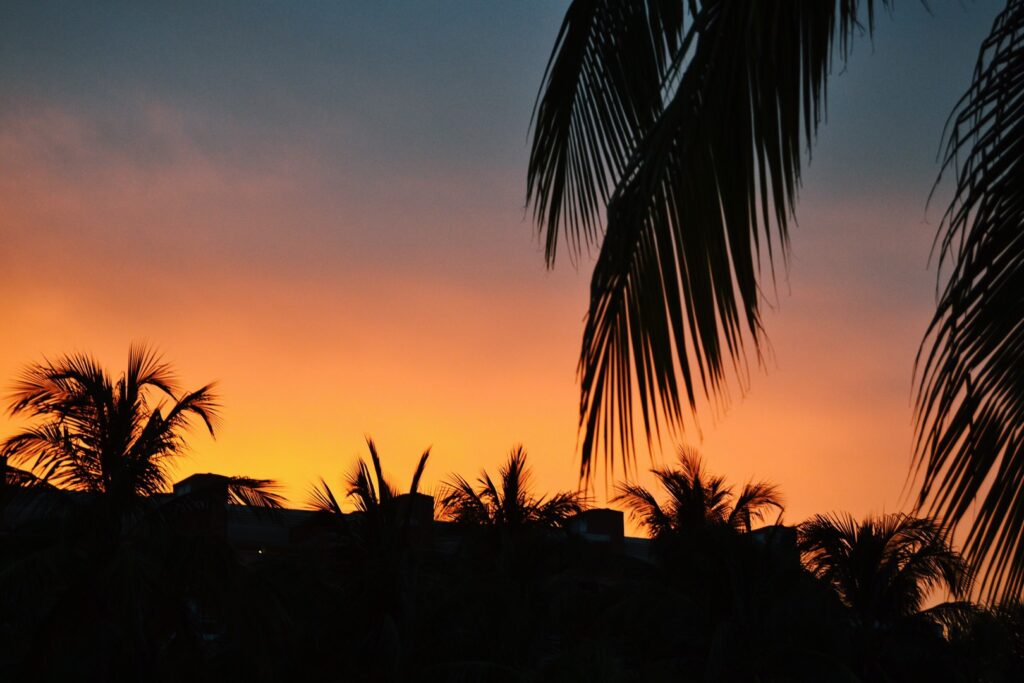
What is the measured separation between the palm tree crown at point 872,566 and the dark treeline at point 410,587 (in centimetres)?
6

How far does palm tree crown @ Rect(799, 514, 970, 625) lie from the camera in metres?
32.3

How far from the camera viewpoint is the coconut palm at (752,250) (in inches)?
93.2

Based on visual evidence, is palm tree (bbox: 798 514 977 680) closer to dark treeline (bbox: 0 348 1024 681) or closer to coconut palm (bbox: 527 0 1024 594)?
dark treeline (bbox: 0 348 1024 681)

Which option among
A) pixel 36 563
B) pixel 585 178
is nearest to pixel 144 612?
pixel 36 563

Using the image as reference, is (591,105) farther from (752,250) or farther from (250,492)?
(250,492)

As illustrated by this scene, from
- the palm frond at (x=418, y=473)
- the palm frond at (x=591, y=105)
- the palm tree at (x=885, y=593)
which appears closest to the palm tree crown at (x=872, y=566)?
the palm tree at (x=885, y=593)

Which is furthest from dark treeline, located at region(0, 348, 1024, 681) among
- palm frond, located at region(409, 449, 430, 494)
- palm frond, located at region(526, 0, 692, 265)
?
palm frond, located at region(526, 0, 692, 265)

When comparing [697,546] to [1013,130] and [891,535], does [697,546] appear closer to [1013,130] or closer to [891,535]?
[891,535]

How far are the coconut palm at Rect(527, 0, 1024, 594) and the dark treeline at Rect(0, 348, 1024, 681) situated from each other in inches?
406

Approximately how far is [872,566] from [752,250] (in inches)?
1284

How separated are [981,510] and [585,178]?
1490 mm

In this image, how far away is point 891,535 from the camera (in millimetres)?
32938

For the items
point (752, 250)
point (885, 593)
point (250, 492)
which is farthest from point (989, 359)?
point (885, 593)

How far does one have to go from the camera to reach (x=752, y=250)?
237cm
